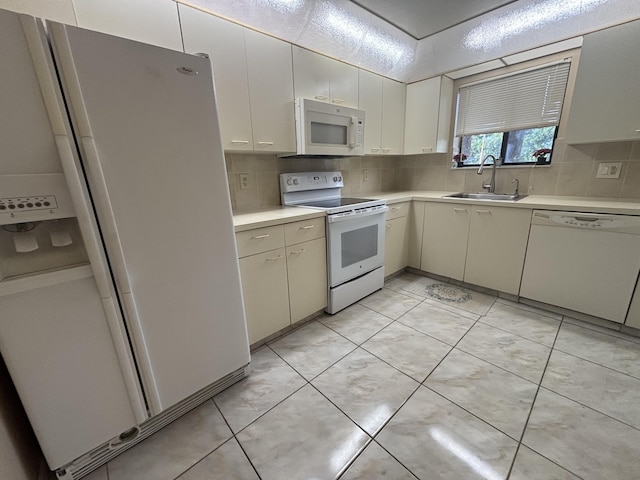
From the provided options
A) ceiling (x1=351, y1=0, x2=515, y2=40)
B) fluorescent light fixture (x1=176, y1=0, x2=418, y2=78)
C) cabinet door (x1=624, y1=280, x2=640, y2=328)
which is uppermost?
ceiling (x1=351, y1=0, x2=515, y2=40)

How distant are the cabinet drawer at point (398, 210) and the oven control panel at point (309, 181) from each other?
559 millimetres

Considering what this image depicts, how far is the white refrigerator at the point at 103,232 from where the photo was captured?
0.81 metres

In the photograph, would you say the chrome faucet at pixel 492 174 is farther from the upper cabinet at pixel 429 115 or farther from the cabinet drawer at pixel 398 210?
the cabinet drawer at pixel 398 210

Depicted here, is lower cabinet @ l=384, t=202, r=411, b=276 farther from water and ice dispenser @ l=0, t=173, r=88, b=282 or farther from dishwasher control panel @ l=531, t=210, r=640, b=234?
water and ice dispenser @ l=0, t=173, r=88, b=282

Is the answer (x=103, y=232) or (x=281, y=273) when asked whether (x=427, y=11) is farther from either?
(x=103, y=232)

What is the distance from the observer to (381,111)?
8.81ft

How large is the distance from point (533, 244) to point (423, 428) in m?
1.70

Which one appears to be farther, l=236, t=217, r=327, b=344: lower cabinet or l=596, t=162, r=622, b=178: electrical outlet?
l=596, t=162, r=622, b=178: electrical outlet

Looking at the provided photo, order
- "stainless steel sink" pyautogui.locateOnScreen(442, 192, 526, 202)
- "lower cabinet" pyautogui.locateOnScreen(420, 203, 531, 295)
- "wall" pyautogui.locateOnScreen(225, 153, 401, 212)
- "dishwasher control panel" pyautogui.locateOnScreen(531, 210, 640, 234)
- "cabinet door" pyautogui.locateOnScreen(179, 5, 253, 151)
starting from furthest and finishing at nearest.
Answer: "stainless steel sink" pyautogui.locateOnScreen(442, 192, 526, 202)
"lower cabinet" pyautogui.locateOnScreen(420, 203, 531, 295)
"wall" pyautogui.locateOnScreen(225, 153, 401, 212)
"dishwasher control panel" pyautogui.locateOnScreen(531, 210, 640, 234)
"cabinet door" pyautogui.locateOnScreen(179, 5, 253, 151)

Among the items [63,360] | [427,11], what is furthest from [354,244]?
[427,11]

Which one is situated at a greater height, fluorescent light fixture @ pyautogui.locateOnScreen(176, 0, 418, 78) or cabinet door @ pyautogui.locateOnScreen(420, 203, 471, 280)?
fluorescent light fixture @ pyautogui.locateOnScreen(176, 0, 418, 78)

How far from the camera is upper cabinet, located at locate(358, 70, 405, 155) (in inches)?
98.2

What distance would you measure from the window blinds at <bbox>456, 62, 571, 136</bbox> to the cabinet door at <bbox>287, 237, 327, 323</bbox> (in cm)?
216

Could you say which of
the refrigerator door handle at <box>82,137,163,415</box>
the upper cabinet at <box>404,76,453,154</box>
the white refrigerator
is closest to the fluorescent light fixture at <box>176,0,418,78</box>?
the upper cabinet at <box>404,76,453,154</box>
